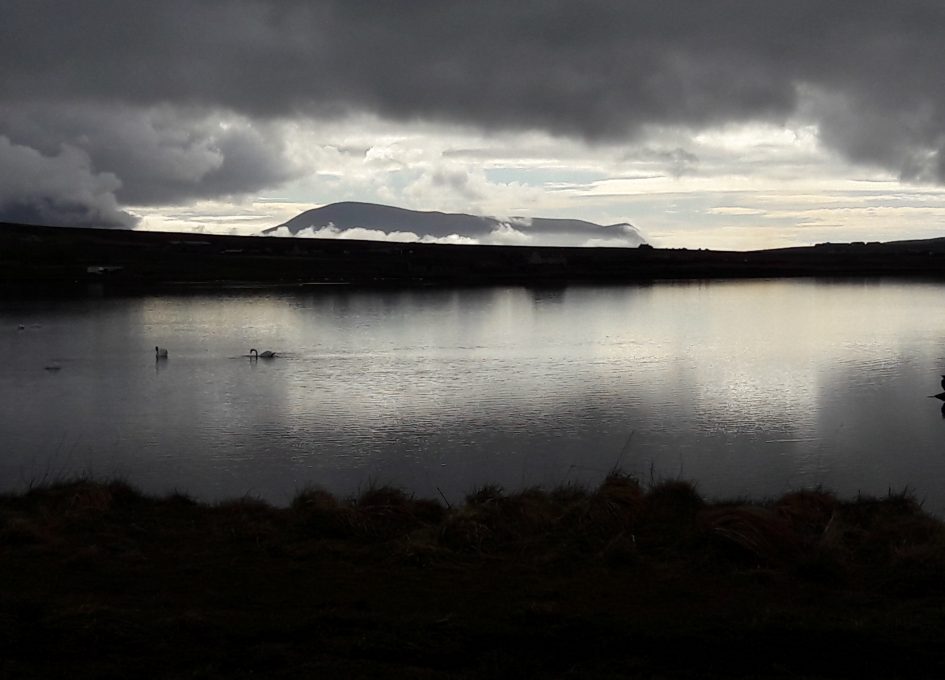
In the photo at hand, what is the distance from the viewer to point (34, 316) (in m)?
48.2

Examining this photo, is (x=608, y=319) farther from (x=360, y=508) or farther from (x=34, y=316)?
(x=360, y=508)

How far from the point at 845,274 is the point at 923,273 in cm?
778

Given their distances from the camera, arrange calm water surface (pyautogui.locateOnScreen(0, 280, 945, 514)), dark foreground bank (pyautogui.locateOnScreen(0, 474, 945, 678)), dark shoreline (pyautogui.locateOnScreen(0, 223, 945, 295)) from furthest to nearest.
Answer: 1. dark shoreline (pyautogui.locateOnScreen(0, 223, 945, 295))
2. calm water surface (pyautogui.locateOnScreen(0, 280, 945, 514))
3. dark foreground bank (pyautogui.locateOnScreen(0, 474, 945, 678))

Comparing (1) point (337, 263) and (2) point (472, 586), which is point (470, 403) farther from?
(1) point (337, 263)

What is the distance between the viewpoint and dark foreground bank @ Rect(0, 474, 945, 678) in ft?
18.5

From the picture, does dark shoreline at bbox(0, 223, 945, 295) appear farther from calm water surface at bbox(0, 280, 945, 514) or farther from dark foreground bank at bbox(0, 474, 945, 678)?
dark foreground bank at bbox(0, 474, 945, 678)

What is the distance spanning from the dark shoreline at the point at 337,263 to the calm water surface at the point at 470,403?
36.3 meters

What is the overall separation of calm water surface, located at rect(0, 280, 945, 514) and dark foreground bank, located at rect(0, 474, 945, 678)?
10.2 ft

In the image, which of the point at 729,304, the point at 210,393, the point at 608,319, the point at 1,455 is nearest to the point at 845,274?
the point at 729,304

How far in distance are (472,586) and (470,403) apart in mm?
13991

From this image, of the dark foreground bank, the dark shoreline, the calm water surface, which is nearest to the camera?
the dark foreground bank

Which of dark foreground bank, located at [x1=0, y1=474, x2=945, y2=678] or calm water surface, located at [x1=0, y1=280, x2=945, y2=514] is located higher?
dark foreground bank, located at [x1=0, y1=474, x2=945, y2=678]

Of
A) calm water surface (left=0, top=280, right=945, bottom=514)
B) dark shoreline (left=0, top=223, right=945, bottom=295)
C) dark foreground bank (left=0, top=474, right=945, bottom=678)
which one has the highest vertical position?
dark shoreline (left=0, top=223, right=945, bottom=295)

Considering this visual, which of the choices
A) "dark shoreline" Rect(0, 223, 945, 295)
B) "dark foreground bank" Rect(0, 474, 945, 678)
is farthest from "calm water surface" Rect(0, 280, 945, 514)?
"dark shoreline" Rect(0, 223, 945, 295)
